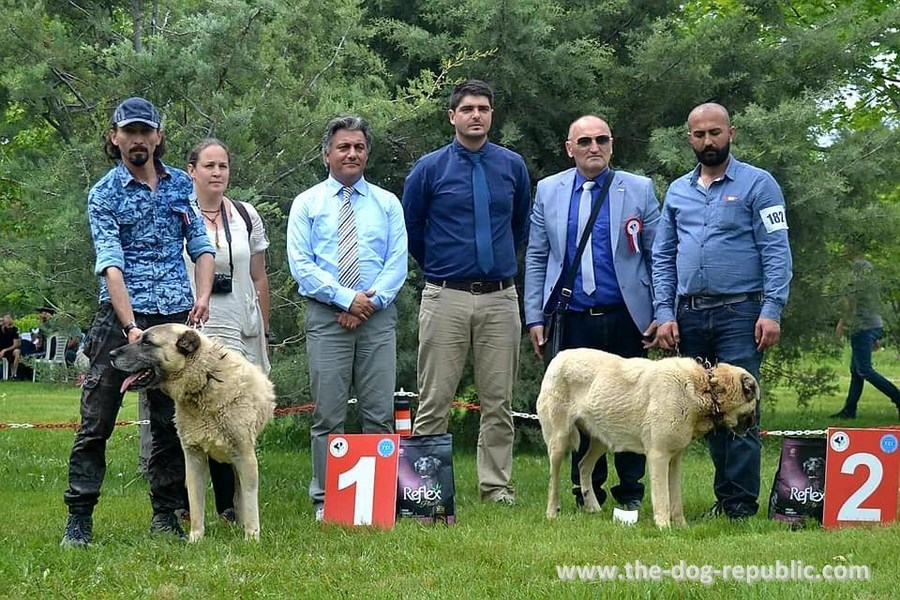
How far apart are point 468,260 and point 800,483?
2.40 meters

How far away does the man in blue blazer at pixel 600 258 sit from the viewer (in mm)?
6270

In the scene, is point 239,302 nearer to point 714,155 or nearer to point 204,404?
point 204,404

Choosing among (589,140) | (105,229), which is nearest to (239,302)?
(105,229)

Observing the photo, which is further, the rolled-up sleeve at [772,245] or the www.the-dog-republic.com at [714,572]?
the rolled-up sleeve at [772,245]

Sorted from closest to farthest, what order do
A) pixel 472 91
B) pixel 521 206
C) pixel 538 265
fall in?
pixel 472 91 → pixel 538 265 → pixel 521 206

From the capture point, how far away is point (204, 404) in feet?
17.1

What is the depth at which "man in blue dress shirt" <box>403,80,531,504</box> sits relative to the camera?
6.39 m

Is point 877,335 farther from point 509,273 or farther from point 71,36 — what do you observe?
point 71,36

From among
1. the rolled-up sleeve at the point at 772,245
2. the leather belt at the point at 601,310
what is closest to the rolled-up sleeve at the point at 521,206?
the leather belt at the point at 601,310

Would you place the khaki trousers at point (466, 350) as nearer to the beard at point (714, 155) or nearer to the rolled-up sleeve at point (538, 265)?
the rolled-up sleeve at point (538, 265)

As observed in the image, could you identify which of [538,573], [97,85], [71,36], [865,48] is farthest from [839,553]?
[865,48]

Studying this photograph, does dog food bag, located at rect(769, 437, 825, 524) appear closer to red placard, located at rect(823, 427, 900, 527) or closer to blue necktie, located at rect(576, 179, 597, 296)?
red placard, located at rect(823, 427, 900, 527)

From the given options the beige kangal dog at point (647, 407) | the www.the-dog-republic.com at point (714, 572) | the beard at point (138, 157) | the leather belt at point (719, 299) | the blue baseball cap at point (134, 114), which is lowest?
the www.the-dog-republic.com at point (714, 572)

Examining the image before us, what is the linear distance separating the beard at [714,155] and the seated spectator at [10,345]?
71.5 ft
